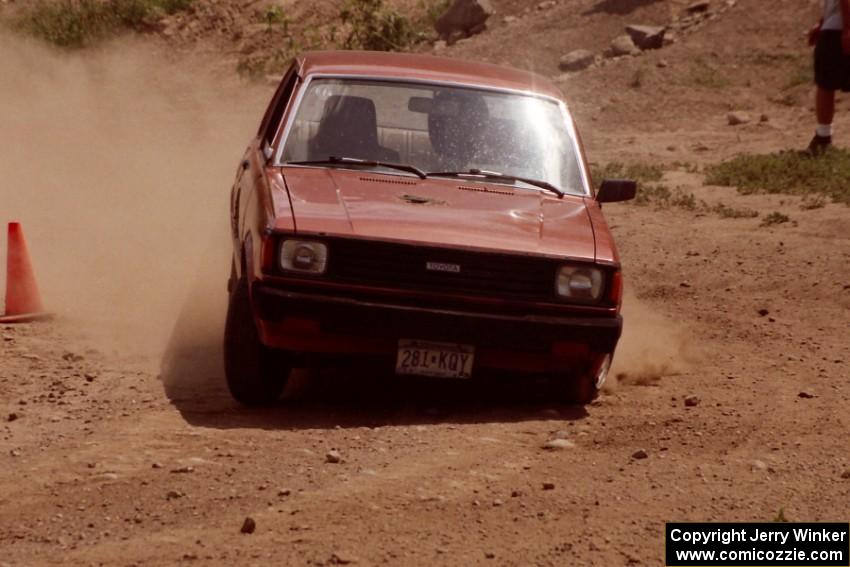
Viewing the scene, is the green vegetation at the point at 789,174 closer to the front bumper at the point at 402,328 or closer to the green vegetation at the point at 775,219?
the green vegetation at the point at 775,219

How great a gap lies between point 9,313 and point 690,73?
11.4 m

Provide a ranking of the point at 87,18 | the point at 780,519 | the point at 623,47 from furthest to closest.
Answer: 1. the point at 87,18
2. the point at 623,47
3. the point at 780,519

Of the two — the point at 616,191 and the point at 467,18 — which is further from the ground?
the point at 616,191

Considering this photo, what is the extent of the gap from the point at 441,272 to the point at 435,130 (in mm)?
1331

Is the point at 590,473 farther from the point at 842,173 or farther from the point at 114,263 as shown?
the point at 842,173

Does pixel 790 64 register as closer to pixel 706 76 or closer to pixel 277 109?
pixel 706 76

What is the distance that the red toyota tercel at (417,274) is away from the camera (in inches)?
269

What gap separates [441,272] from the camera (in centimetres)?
687

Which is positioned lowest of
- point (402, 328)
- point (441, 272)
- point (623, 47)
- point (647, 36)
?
point (623, 47)

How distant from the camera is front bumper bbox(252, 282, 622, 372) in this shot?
679 centimetres

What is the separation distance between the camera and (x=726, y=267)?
11.2 m

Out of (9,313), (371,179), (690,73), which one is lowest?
(690,73)

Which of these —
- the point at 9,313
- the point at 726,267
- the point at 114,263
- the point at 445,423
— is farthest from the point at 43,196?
the point at 445,423

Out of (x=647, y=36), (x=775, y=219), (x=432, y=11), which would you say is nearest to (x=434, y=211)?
(x=775, y=219)
